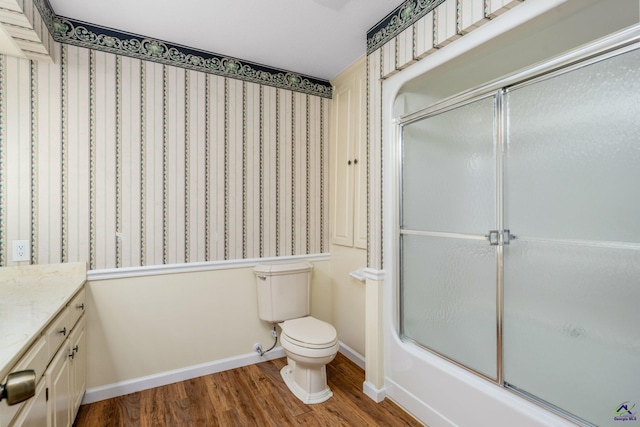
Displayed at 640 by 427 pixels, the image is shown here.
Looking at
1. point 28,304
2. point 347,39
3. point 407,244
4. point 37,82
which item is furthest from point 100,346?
point 347,39

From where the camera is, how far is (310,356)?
6.57ft

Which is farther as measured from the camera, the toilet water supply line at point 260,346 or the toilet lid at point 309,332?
the toilet water supply line at point 260,346

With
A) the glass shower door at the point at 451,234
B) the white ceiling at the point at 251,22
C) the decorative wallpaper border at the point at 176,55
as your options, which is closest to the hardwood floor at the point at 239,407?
the glass shower door at the point at 451,234

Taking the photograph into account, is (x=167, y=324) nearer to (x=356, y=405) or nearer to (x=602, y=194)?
(x=356, y=405)

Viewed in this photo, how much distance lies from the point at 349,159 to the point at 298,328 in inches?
55.0

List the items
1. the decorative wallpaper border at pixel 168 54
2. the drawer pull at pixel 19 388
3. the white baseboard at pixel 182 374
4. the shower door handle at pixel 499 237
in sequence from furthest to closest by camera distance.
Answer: the white baseboard at pixel 182 374 → the decorative wallpaper border at pixel 168 54 → the shower door handle at pixel 499 237 → the drawer pull at pixel 19 388

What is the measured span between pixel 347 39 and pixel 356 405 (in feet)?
8.03

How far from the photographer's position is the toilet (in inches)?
80.6

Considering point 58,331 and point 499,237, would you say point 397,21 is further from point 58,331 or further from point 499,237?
point 58,331

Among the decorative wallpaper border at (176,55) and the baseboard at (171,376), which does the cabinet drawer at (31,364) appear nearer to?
the baseboard at (171,376)

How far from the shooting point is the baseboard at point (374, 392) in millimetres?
2068

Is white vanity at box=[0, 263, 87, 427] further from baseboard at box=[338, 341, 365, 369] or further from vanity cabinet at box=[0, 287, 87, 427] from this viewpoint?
baseboard at box=[338, 341, 365, 369]

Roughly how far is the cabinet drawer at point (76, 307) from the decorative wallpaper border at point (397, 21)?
2.33 m

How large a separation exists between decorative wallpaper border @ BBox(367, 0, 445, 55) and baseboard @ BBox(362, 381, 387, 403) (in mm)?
2232
